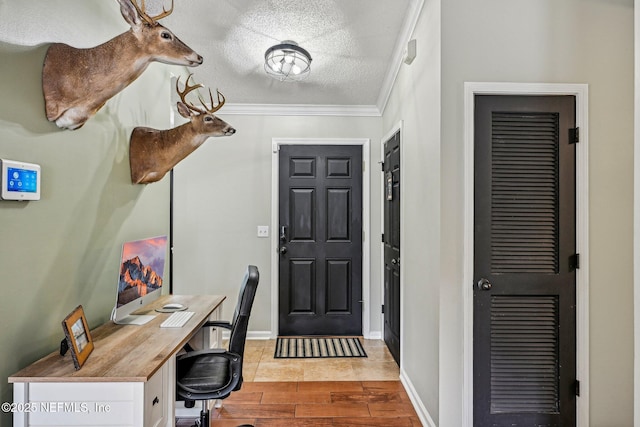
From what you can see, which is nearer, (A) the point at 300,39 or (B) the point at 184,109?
(B) the point at 184,109

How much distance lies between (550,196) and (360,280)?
7.35ft

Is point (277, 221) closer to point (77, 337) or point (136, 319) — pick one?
point (136, 319)

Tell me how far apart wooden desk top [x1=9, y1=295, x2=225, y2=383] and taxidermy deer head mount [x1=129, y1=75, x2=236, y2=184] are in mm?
957

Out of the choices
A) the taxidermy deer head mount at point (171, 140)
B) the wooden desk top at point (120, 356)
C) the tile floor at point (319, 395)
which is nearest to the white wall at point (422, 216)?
the tile floor at point (319, 395)

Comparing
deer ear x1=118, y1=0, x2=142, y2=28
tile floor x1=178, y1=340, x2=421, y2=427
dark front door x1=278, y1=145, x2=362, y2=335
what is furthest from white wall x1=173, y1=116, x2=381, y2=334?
deer ear x1=118, y1=0, x2=142, y2=28

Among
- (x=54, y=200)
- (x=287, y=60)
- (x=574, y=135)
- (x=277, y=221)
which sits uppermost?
(x=287, y=60)

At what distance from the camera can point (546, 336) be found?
78.8 inches

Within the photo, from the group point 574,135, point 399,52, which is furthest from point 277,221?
point 574,135

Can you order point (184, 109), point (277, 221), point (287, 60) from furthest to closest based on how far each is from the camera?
1. point (277, 221)
2. point (287, 60)
3. point (184, 109)

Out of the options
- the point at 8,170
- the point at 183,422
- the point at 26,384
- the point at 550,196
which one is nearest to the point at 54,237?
the point at 8,170

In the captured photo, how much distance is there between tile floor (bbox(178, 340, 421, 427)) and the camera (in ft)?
7.62

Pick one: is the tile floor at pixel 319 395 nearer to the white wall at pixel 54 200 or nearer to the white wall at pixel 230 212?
the white wall at pixel 230 212

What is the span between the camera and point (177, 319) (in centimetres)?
201

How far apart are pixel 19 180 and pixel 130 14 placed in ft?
2.59
